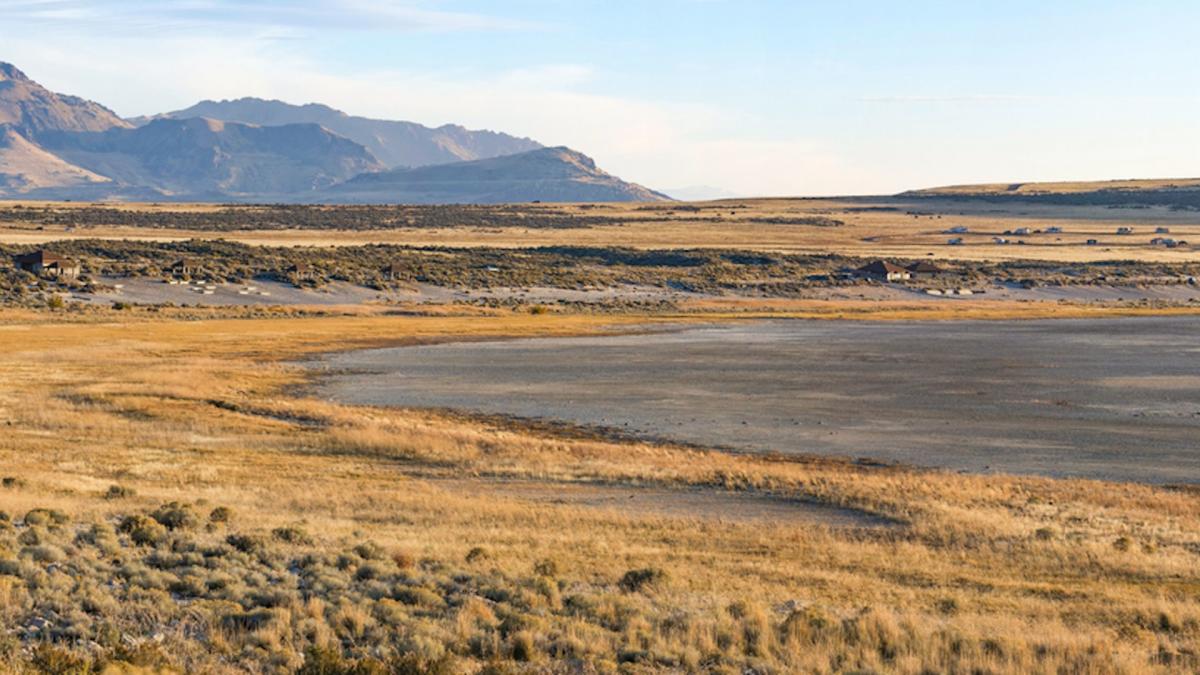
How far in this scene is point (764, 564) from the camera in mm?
20281

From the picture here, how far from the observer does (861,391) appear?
162 ft

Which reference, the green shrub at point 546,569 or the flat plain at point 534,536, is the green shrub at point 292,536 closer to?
the flat plain at point 534,536

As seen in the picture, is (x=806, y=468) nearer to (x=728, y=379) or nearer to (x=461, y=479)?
(x=461, y=479)

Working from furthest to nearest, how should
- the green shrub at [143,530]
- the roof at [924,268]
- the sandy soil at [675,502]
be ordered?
the roof at [924,268], the sandy soil at [675,502], the green shrub at [143,530]

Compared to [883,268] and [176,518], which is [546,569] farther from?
[883,268]

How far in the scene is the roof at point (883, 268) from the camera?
124312mm

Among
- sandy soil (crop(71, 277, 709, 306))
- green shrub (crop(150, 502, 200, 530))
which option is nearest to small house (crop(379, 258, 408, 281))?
sandy soil (crop(71, 277, 709, 306))

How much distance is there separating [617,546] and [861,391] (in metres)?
29.6

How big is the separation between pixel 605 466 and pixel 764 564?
36.8 ft

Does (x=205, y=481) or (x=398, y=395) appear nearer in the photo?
(x=205, y=481)

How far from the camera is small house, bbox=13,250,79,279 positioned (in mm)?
94312

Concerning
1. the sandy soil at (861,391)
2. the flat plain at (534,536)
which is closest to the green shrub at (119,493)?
the flat plain at (534,536)

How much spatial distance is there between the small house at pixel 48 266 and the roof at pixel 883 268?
72.1 m

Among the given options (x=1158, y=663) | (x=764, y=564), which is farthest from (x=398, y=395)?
(x=1158, y=663)
